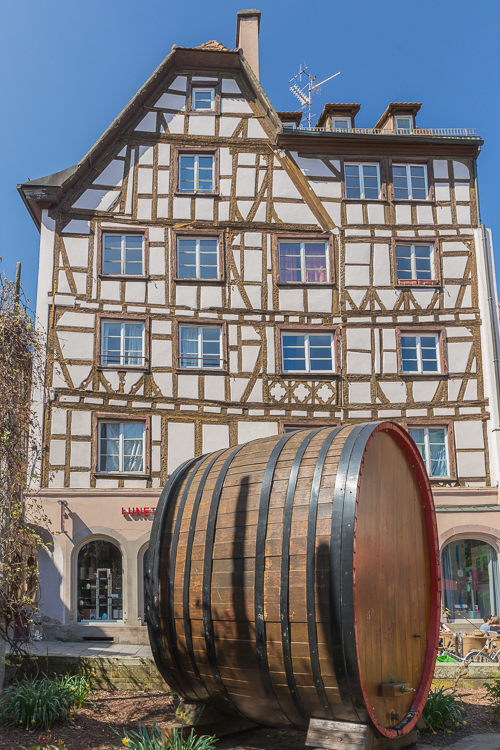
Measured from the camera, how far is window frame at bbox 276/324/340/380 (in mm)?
16984

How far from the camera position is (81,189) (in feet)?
57.2

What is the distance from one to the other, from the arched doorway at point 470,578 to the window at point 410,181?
339 inches

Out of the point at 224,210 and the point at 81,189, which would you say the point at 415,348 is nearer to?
the point at 224,210

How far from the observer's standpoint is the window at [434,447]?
1683 centimetres

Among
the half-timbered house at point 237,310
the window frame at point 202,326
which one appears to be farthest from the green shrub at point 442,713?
the window frame at point 202,326

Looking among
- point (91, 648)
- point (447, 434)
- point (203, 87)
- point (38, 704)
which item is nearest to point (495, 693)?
point (38, 704)

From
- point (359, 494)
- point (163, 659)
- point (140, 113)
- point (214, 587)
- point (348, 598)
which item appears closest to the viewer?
point (348, 598)

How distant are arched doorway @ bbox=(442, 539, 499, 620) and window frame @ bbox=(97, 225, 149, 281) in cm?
971

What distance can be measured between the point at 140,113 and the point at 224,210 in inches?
129

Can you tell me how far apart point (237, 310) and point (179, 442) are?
3.46 m

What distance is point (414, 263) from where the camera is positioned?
58.7 feet

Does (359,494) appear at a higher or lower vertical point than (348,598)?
higher

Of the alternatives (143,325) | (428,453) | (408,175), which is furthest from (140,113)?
(428,453)

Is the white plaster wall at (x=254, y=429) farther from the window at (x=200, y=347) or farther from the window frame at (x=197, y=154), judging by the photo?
the window frame at (x=197, y=154)
